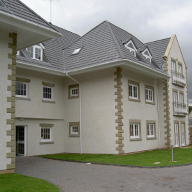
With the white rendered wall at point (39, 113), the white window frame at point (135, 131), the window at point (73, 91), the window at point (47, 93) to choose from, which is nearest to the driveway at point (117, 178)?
the white rendered wall at point (39, 113)

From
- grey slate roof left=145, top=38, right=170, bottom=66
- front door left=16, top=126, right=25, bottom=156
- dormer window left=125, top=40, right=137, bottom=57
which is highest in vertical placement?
grey slate roof left=145, top=38, right=170, bottom=66

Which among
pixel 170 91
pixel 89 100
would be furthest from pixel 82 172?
pixel 170 91

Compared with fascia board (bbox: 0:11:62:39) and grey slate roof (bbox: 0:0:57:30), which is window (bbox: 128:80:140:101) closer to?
fascia board (bbox: 0:11:62:39)

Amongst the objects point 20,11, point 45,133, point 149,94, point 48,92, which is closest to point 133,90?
point 149,94

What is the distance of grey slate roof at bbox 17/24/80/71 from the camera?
58.1 feet

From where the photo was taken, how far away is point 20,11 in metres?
10.9

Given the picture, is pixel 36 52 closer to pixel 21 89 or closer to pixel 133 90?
pixel 21 89

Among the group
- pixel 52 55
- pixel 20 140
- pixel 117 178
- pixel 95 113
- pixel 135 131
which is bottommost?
pixel 117 178

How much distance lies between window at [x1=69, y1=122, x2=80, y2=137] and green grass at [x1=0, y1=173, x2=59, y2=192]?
9.97 m

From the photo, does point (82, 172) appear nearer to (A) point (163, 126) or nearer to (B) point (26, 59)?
(B) point (26, 59)

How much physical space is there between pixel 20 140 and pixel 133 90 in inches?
338

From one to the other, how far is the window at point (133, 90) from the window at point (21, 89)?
7106mm

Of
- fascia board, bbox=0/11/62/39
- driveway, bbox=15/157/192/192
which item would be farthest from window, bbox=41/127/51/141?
fascia board, bbox=0/11/62/39

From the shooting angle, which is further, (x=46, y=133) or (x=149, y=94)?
(x=149, y=94)
